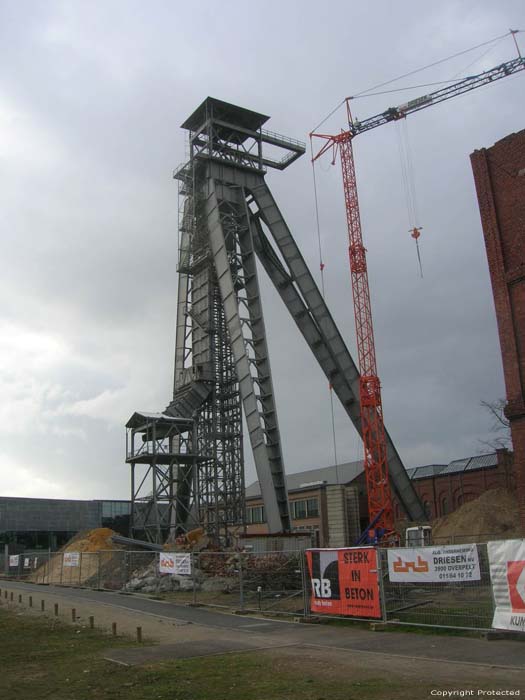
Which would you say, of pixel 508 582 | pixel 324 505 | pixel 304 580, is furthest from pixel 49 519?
pixel 508 582

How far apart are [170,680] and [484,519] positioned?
35.5m

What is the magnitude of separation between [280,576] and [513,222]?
22.4m

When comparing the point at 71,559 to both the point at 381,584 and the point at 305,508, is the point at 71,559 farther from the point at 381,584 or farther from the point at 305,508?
the point at 305,508

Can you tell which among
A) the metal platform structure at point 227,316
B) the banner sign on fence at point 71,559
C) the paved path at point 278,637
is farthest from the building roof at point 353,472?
the paved path at point 278,637

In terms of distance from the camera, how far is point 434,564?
49.8 ft

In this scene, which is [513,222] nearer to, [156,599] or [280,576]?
[280,576]

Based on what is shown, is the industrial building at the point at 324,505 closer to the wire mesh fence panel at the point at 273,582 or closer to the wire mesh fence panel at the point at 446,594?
the wire mesh fence panel at the point at 273,582

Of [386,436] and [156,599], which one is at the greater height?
[386,436]

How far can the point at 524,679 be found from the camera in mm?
10289

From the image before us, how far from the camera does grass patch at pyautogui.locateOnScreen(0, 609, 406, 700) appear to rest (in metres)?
10.1

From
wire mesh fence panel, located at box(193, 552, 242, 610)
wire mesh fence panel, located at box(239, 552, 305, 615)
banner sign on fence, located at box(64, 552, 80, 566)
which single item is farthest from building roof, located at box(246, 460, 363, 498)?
wire mesh fence panel, located at box(239, 552, 305, 615)

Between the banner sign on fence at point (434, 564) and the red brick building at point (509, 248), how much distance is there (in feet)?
62.0

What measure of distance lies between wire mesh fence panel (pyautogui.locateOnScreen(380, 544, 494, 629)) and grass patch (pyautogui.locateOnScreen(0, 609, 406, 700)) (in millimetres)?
4334

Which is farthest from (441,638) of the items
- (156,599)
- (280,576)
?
(156,599)
